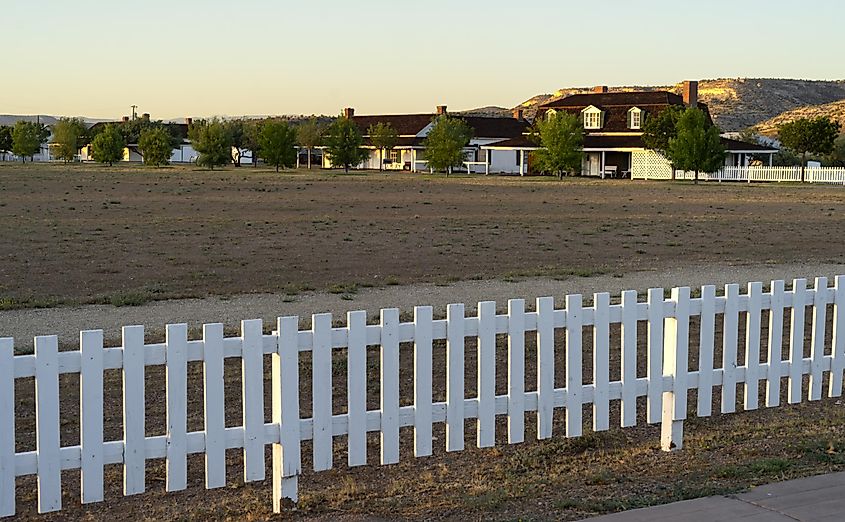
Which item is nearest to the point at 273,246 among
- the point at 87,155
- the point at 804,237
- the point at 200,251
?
the point at 200,251

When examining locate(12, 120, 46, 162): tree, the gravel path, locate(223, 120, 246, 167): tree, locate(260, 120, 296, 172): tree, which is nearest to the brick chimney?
locate(260, 120, 296, 172): tree

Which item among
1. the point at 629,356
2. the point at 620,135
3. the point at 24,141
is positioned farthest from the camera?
the point at 24,141

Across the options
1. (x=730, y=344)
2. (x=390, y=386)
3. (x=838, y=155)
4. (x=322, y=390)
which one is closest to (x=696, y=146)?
(x=838, y=155)

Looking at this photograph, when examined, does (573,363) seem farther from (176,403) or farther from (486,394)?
(176,403)

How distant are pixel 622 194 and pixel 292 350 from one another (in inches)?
1741

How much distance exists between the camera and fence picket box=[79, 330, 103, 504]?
534 cm

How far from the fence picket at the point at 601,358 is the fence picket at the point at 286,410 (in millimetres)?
1921

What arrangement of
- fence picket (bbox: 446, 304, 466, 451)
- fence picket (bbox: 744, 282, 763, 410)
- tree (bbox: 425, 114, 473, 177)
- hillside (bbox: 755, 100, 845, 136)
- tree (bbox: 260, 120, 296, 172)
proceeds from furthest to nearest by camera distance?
hillside (bbox: 755, 100, 845, 136)
tree (bbox: 260, 120, 296, 172)
tree (bbox: 425, 114, 473, 177)
fence picket (bbox: 744, 282, 763, 410)
fence picket (bbox: 446, 304, 466, 451)

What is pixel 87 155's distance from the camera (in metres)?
144

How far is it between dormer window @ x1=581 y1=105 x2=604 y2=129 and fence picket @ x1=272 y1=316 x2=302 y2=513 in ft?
275

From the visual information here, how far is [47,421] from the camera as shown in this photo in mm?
5355

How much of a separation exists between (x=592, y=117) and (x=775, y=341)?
8240cm

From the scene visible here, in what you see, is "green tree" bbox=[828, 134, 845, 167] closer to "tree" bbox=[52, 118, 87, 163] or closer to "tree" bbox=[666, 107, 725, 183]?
"tree" bbox=[666, 107, 725, 183]

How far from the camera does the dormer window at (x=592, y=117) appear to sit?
8769cm
